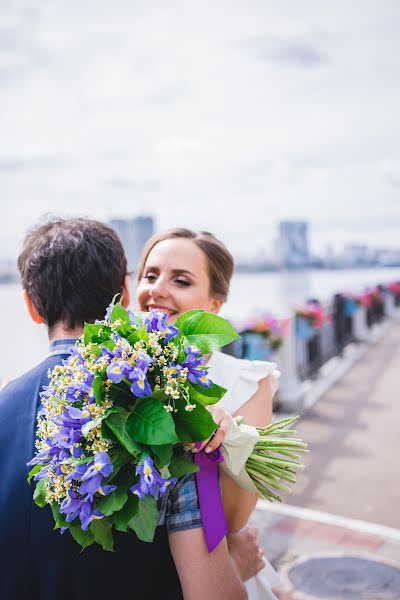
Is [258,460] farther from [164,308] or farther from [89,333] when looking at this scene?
[164,308]

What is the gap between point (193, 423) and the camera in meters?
1.26

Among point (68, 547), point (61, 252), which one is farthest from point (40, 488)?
point (61, 252)

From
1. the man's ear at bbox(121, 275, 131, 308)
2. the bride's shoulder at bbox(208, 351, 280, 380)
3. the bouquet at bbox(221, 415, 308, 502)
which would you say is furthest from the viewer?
the bride's shoulder at bbox(208, 351, 280, 380)

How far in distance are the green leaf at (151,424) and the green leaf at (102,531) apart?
214 millimetres

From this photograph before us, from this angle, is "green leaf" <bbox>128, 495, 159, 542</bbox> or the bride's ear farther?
the bride's ear

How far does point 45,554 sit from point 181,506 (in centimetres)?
34

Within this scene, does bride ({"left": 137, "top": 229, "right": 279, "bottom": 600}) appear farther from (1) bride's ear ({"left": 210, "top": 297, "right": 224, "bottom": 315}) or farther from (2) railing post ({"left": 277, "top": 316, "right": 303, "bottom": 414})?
(2) railing post ({"left": 277, "top": 316, "right": 303, "bottom": 414})

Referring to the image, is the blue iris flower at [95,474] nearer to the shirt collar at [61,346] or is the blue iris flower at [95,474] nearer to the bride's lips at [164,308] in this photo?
the shirt collar at [61,346]

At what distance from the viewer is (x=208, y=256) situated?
2510 millimetres

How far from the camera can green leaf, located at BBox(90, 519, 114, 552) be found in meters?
1.23

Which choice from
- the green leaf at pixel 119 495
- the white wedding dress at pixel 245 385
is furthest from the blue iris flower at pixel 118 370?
the white wedding dress at pixel 245 385

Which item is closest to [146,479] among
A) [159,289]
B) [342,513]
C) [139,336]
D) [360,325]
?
[139,336]

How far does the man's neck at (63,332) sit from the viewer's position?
1600 millimetres

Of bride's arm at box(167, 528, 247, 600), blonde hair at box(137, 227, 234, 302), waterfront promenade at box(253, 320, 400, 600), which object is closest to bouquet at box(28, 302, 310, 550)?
bride's arm at box(167, 528, 247, 600)
